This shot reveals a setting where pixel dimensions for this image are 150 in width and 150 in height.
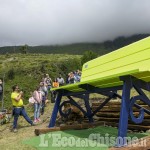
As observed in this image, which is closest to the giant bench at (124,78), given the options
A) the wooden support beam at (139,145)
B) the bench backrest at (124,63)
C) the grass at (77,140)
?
the bench backrest at (124,63)

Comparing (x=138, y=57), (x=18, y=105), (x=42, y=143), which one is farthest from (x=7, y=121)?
(x=138, y=57)

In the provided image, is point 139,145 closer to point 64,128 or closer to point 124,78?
point 124,78

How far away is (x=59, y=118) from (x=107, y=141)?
5353mm

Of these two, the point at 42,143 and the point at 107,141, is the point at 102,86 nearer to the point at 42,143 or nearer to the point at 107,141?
the point at 107,141

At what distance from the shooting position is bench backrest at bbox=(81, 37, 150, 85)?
5.65 m

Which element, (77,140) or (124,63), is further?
(124,63)

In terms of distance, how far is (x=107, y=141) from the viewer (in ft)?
21.2

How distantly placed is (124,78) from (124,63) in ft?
5.04

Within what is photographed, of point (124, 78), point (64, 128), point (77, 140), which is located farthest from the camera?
point (64, 128)

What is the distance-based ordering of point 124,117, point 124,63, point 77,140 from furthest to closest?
1. point 124,63
2. point 77,140
3. point 124,117

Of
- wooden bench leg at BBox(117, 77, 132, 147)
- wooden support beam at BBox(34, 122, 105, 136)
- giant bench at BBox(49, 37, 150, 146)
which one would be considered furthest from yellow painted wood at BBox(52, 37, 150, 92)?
wooden support beam at BBox(34, 122, 105, 136)

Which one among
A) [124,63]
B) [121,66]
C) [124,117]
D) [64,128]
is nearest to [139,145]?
[124,117]

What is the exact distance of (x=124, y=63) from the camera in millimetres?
6902

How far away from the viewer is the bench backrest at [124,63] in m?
5.65
